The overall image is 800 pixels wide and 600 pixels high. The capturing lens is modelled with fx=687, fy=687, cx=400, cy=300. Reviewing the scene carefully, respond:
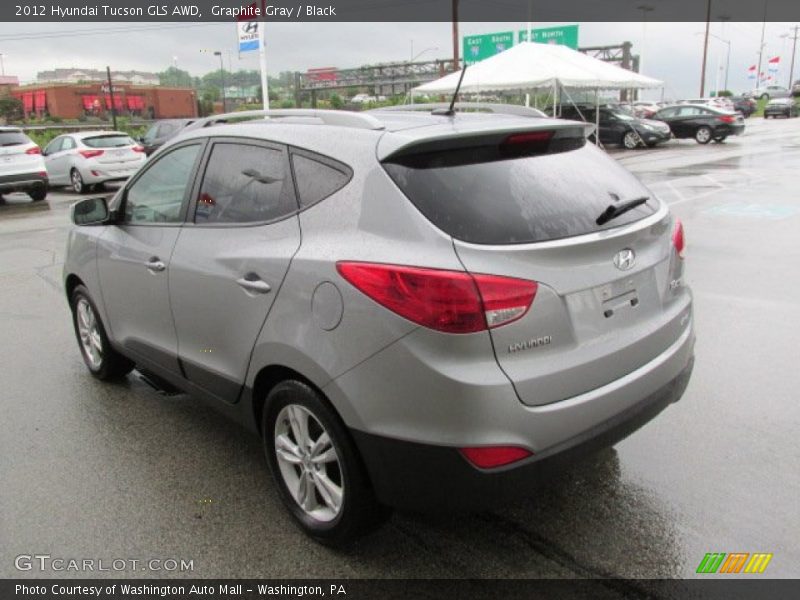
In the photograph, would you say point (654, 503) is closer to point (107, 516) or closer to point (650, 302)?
point (650, 302)

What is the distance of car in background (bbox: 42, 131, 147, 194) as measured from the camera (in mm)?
16969

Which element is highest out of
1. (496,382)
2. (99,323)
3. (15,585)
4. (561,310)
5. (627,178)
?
(627,178)

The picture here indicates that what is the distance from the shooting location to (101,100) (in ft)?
232

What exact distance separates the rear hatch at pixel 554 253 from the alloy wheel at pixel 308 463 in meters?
0.86

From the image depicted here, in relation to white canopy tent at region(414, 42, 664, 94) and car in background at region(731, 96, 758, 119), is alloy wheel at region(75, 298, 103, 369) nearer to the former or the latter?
white canopy tent at region(414, 42, 664, 94)

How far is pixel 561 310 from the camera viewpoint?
2.41 metres

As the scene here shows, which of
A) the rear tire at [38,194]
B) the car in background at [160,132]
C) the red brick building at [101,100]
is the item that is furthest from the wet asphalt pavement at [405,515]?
the red brick building at [101,100]

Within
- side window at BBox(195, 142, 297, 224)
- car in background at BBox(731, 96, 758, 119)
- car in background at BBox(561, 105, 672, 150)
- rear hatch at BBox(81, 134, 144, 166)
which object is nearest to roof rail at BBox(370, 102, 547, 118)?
side window at BBox(195, 142, 297, 224)

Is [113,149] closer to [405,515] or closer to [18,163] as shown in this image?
[18,163]

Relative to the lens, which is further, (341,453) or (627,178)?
(627,178)

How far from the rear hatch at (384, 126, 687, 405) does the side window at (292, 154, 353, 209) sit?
0.79ft

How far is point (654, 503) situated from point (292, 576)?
1.62m

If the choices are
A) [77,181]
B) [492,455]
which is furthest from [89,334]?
[77,181]

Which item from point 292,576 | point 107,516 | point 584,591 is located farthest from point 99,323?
point 584,591
